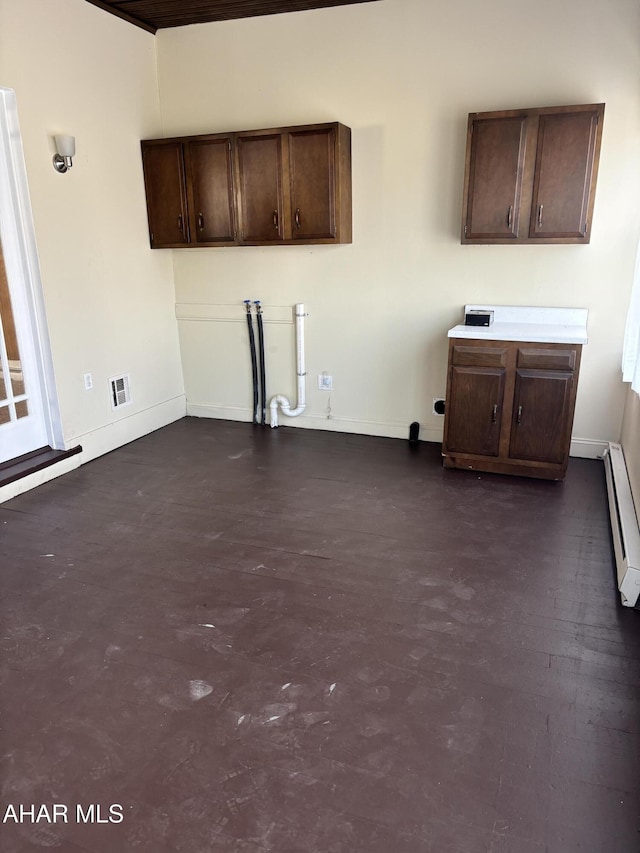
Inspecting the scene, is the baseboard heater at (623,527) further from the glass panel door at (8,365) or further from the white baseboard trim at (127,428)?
the glass panel door at (8,365)

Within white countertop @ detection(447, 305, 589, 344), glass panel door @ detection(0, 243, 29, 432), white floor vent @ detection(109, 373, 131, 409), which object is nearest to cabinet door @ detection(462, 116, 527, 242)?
white countertop @ detection(447, 305, 589, 344)

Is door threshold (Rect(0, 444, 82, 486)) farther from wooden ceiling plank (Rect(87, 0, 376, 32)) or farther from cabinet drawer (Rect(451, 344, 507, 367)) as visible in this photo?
wooden ceiling plank (Rect(87, 0, 376, 32))

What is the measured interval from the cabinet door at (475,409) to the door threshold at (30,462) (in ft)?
8.22

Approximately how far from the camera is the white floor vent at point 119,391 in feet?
14.6

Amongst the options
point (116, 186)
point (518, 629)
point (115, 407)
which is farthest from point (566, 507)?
point (116, 186)

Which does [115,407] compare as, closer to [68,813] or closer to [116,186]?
[116,186]

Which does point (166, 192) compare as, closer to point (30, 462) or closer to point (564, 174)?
point (30, 462)

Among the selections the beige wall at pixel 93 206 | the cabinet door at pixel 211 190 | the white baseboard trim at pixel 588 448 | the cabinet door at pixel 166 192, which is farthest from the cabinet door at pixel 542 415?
the beige wall at pixel 93 206

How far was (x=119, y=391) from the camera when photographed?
14.8 ft

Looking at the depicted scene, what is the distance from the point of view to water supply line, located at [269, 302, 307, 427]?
467 centimetres

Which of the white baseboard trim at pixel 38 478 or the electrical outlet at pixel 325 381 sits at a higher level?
the electrical outlet at pixel 325 381

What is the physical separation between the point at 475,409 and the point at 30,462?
2796 millimetres

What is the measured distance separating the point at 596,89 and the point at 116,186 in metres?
3.17

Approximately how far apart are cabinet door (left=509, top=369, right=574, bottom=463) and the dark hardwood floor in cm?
24
